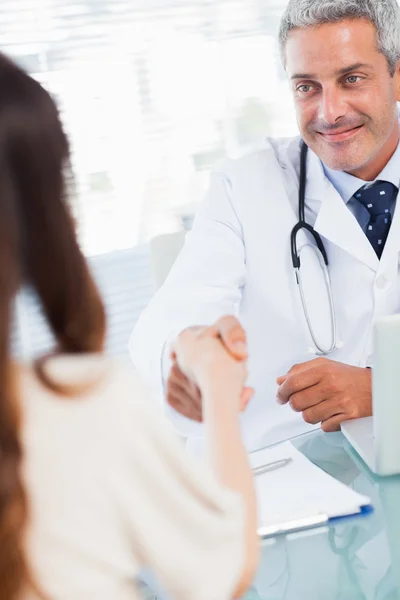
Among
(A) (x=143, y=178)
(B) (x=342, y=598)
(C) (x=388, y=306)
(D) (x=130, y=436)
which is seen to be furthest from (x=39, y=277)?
(A) (x=143, y=178)

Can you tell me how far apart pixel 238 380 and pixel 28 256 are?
9.8 inches

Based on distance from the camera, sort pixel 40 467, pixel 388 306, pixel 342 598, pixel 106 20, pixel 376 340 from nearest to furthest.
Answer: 1. pixel 40 467
2. pixel 342 598
3. pixel 376 340
4. pixel 388 306
5. pixel 106 20

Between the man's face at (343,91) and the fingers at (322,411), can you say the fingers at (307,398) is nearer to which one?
the fingers at (322,411)

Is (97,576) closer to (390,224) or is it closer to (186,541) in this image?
(186,541)

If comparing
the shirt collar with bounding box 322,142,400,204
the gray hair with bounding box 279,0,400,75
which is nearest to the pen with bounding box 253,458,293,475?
the shirt collar with bounding box 322,142,400,204

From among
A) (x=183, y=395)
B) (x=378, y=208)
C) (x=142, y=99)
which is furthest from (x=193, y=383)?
(x=142, y=99)

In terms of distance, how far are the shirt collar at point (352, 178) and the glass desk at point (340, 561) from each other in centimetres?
78

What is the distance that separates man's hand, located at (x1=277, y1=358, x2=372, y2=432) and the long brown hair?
666mm

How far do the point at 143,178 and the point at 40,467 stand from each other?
94.1 inches

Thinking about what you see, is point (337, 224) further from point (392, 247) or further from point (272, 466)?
point (272, 466)

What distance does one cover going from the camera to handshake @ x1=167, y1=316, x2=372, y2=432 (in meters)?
0.74

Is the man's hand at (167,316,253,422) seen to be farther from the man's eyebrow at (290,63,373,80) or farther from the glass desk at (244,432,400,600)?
the man's eyebrow at (290,63,373,80)

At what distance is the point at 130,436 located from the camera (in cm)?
53

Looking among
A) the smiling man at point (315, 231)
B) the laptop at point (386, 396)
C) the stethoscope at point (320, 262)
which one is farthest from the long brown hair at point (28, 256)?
the stethoscope at point (320, 262)
